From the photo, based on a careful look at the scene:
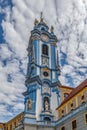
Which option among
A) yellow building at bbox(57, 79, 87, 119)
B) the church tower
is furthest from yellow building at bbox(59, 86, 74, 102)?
yellow building at bbox(57, 79, 87, 119)

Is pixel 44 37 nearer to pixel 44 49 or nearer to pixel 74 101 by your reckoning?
pixel 44 49

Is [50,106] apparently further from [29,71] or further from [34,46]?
[34,46]

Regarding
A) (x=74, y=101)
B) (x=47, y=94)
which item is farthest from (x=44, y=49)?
(x=74, y=101)

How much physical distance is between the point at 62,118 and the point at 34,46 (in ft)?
77.0

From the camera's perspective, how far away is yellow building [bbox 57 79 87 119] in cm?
4809

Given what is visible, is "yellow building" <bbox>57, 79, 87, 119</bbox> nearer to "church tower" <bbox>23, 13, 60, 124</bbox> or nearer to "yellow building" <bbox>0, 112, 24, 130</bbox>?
"church tower" <bbox>23, 13, 60, 124</bbox>

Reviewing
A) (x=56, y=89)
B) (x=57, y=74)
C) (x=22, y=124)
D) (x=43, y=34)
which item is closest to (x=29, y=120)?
(x=22, y=124)

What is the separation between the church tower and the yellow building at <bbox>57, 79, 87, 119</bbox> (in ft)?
13.0

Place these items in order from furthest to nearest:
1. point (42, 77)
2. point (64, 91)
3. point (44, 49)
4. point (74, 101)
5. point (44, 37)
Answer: point (44, 37)
point (44, 49)
point (64, 91)
point (42, 77)
point (74, 101)

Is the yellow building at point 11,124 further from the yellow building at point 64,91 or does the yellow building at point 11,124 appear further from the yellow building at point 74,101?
the yellow building at point 74,101

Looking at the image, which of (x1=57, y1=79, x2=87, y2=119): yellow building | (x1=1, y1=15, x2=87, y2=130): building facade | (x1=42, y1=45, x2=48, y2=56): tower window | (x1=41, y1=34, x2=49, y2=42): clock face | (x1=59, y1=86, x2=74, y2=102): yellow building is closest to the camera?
(x1=57, y1=79, x2=87, y2=119): yellow building

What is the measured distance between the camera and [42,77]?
213 feet

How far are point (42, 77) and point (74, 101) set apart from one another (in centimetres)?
1554

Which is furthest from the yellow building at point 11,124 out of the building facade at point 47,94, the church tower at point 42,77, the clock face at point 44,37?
the clock face at point 44,37
